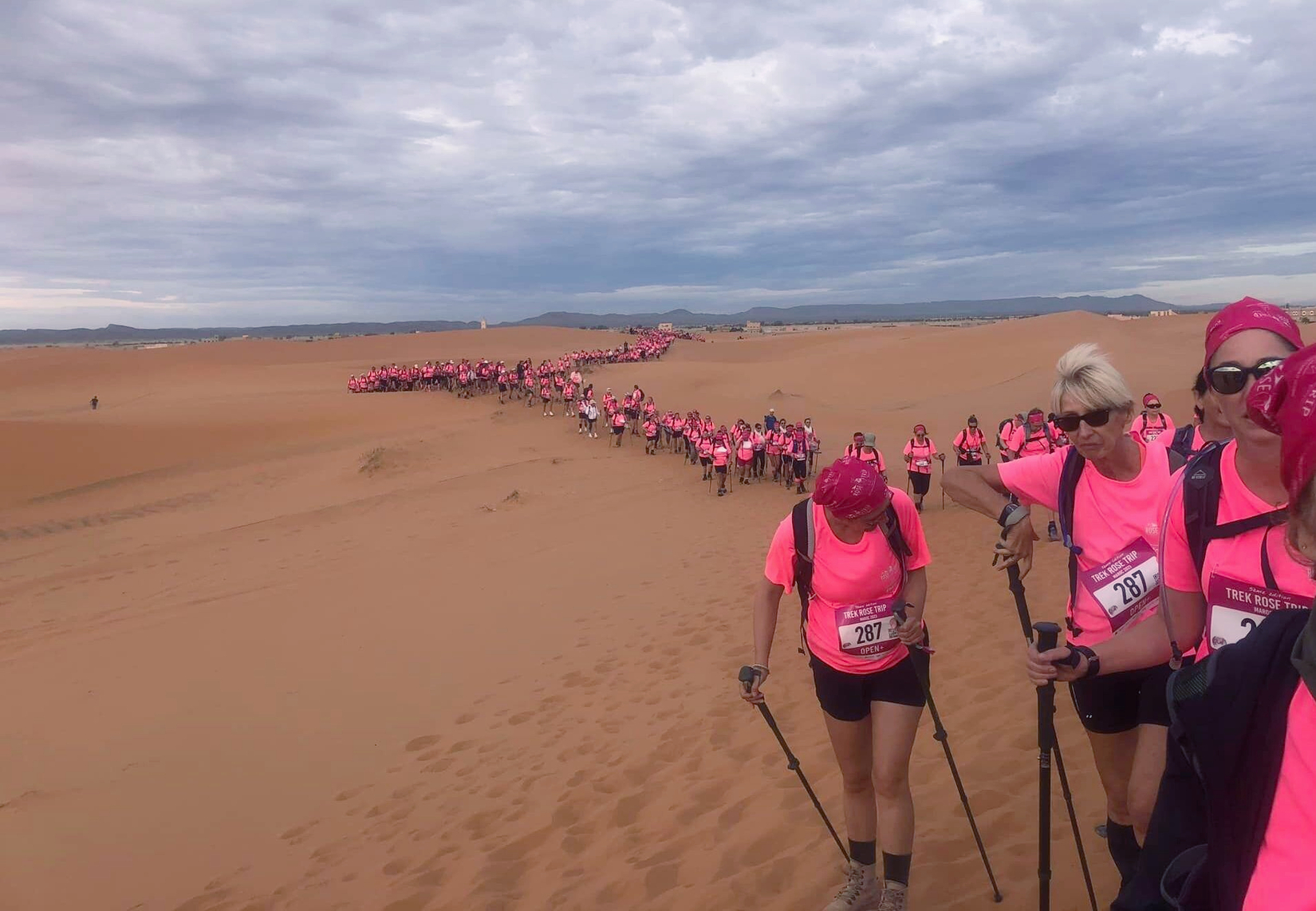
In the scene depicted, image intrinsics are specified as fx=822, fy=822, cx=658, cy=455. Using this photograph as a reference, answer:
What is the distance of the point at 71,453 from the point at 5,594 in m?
13.0

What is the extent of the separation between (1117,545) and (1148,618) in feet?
1.44

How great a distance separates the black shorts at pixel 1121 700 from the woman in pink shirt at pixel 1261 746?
148cm

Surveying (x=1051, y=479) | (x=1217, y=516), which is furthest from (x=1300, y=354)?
(x=1051, y=479)

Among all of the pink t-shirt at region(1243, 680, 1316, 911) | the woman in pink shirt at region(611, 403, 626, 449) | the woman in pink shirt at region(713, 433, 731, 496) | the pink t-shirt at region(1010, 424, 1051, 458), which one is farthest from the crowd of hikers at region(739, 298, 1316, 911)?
the woman in pink shirt at region(611, 403, 626, 449)

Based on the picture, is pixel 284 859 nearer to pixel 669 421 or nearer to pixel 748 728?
pixel 748 728

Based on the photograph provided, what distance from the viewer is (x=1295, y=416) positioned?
4.17 ft

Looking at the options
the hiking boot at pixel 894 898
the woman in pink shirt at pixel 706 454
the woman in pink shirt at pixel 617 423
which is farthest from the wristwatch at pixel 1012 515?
the woman in pink shirt at pixel 617 423

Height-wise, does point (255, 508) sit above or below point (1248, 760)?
below

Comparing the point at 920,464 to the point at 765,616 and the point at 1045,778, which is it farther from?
the point at 1045,778

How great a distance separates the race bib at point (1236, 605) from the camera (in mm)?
2125

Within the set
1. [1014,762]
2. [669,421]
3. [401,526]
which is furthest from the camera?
[669,421]

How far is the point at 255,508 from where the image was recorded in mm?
19719

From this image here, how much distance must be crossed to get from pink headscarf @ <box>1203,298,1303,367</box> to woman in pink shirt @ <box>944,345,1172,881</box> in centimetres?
43

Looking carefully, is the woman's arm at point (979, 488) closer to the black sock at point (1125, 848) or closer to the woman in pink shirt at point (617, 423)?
the black sock at point (1125, 848)
